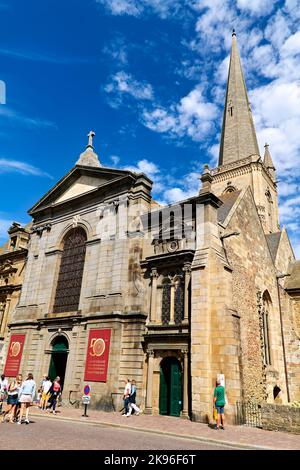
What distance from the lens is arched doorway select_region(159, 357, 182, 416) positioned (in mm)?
14047

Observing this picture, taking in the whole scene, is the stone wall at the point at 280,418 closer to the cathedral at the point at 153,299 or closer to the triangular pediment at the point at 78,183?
the cathedral at the point at 153,299

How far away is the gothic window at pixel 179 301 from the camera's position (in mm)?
15117

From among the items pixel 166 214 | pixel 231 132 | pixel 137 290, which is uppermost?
pixel 231 132

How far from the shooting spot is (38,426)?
10.1 metres

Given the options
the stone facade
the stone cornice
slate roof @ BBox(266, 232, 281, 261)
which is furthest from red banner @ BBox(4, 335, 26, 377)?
the stone cornice

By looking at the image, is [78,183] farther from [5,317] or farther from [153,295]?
[5,317]

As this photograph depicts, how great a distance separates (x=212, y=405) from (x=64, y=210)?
15.1 metres

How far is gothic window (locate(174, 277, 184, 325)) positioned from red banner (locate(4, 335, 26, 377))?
1049cm

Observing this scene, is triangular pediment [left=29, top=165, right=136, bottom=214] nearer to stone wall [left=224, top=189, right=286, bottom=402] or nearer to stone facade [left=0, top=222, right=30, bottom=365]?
stone facade [left=0, top=222, right=30, bottom=365]

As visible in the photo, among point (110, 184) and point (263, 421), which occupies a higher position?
point (110, 184)

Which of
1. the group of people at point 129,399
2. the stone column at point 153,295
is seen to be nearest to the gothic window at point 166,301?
the stone column at point 153,295

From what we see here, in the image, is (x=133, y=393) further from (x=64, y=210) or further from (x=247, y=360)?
(x=64, y=210)
